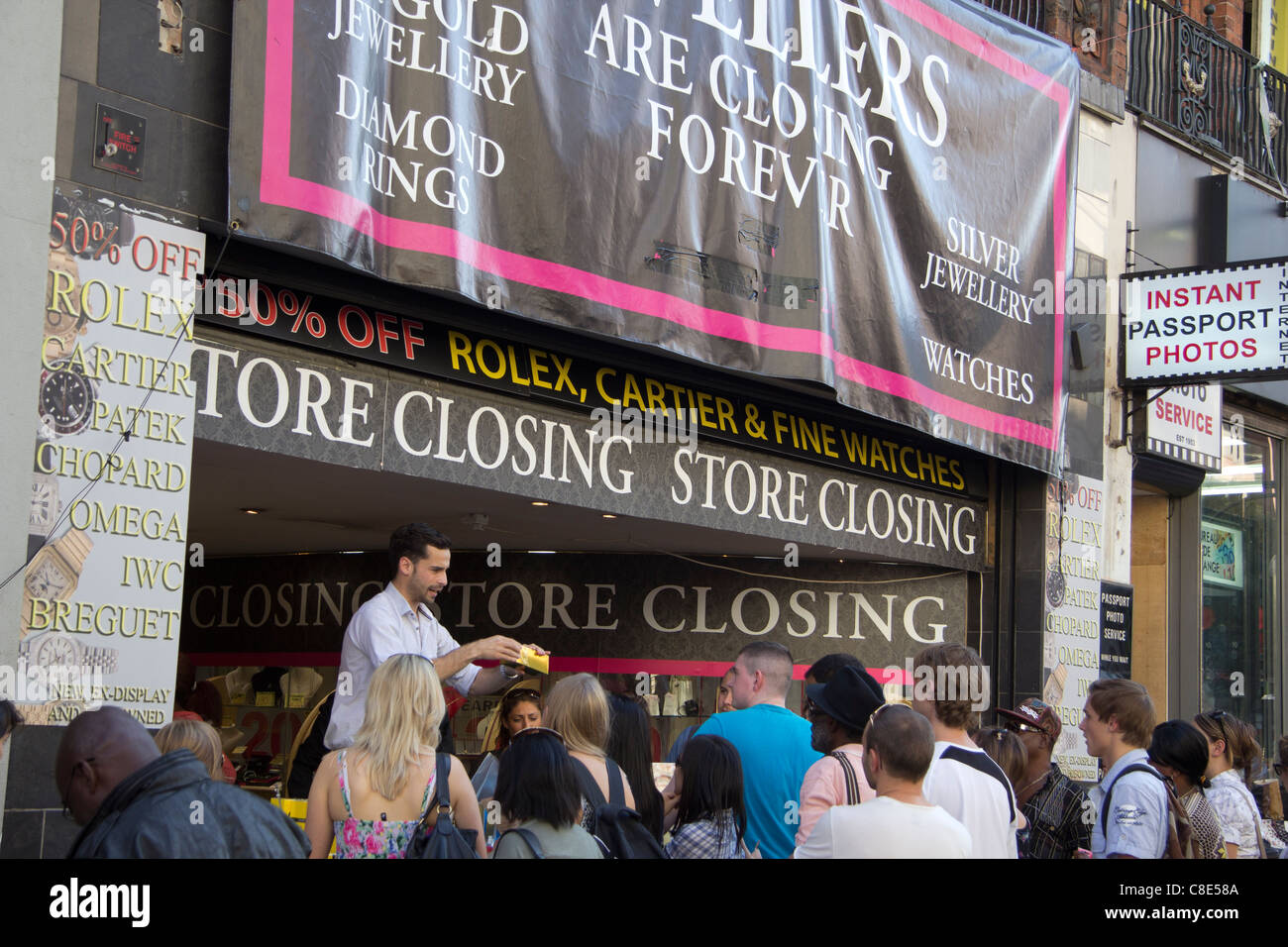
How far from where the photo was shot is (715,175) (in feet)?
29.9

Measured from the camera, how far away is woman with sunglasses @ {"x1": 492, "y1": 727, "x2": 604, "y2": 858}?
439 centimetres

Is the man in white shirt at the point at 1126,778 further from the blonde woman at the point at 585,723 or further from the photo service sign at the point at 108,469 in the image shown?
the photo service sign at the point at 108,469

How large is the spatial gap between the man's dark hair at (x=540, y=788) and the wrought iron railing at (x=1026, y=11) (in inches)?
414

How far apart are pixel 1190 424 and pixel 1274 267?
2727mm

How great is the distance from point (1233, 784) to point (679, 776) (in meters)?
2.94

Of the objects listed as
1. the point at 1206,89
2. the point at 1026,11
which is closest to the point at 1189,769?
the point at 1026,11

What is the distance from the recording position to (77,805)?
3.52 meters

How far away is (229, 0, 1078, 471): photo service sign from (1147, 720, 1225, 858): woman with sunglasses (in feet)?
11.9

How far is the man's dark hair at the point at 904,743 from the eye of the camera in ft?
14.3

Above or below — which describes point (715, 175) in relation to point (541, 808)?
above

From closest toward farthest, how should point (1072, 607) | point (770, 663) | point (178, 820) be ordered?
point (178, 820) → point (770, 663) → point (1072, 607)

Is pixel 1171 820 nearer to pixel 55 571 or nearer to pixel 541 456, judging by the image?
pixel 541 456

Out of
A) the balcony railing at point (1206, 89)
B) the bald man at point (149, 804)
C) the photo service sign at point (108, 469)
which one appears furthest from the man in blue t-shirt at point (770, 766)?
the balcony railing at point (1206, 89)
